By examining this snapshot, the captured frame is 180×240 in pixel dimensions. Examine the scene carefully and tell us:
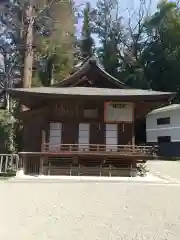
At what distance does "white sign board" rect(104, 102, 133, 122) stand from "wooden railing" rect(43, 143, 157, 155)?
139 cm

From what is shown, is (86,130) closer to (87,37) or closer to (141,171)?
(141,171)

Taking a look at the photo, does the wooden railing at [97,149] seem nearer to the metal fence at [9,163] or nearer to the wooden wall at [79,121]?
the wooden wall at [79,121]

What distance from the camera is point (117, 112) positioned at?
50.6ft

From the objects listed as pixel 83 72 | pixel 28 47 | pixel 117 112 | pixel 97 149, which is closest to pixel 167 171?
pixel 117 112

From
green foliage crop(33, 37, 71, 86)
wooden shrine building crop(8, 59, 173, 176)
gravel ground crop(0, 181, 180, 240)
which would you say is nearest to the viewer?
gravel ground crop(0, 181, 180, 240)

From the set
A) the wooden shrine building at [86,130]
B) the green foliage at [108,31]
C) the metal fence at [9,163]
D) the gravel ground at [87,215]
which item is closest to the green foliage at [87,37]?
the green foliage at [108,31]

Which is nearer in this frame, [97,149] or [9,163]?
[9,163]

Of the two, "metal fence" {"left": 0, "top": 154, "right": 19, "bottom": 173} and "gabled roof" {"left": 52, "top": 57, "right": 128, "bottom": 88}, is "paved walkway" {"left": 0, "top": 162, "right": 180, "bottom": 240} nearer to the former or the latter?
"metal fence" {"left": 0, "top": 154, "right": 19, "bottom": 173}

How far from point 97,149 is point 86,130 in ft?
4.25

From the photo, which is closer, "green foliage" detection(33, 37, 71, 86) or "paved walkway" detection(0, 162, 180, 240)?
"paved walkway" detection(0, 162, 180, 240)

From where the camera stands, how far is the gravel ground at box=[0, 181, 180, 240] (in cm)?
464

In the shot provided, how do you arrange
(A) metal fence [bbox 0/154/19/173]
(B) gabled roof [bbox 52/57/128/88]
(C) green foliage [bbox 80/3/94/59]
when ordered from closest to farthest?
(A) metal fence [bbox 0/154/19/173] < (B) gabled roof [bbox 52/57/128/88] < (C) green foliage [bbox 80/3/94/59]

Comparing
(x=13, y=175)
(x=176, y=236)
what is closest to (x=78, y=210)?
(x=176, y=236)

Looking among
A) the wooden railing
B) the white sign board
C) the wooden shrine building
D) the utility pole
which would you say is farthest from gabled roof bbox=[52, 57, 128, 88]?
the wooden railing
